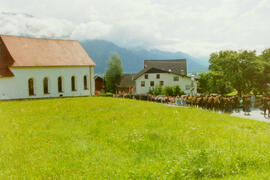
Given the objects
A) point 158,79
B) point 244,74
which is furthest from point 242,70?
point 158,79

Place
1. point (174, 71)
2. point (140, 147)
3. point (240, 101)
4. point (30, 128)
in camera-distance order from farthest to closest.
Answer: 1. point (174, 71)
2. point (240, 101)
3. point (30, 128)
4. point (140, 147)

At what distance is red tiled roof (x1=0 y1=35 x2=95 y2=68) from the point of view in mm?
35375

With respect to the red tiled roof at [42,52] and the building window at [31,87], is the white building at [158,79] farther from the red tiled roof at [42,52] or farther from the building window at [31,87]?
the building window at [31,87]

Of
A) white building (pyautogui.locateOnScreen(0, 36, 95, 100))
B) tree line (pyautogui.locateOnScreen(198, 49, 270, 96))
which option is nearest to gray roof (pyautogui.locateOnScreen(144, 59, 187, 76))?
tree line (pyautogui.locateOnScreen(198, 49, 270, 96))

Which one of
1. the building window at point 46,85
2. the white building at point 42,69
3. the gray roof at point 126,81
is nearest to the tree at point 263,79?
Answer: the white building at point 42,69

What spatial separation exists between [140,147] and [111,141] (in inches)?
65.6

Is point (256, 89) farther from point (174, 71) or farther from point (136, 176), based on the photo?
point (136, 176)

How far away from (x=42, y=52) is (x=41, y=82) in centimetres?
505

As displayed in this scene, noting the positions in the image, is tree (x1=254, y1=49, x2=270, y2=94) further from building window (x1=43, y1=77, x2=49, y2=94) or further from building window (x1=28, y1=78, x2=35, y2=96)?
building window (x1=28, y1=78, x2=35, y2=96)

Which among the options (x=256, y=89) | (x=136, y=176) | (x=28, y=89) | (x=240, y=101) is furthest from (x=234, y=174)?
(x=256, y=89)

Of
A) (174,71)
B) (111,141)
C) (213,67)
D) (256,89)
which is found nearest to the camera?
(111,141)

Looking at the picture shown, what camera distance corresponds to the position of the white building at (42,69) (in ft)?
112

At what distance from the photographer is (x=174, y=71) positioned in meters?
76.7

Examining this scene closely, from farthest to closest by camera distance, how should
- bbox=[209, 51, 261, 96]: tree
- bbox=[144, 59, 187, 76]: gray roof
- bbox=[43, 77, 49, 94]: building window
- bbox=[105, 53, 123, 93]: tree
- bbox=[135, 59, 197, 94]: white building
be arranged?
bbox=[105, 53, 123, 93]: tree, bbox=[144, 59, 187, 76]: gray roof, bbox=[135, 59, 197, 94]: white building, bbox=[209, 51, 261, 96]: tree, bbox=[43, 77, 49, 94]: building window
